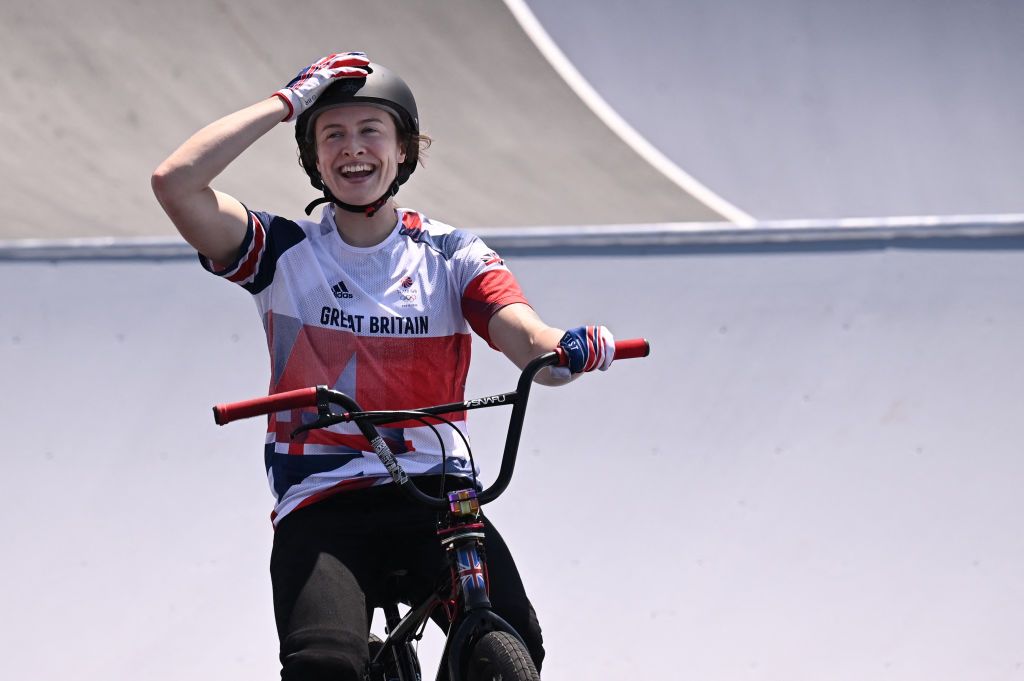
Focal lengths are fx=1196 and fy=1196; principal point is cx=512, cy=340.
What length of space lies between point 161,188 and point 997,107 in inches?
345

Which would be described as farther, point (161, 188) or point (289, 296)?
point (289, 296)

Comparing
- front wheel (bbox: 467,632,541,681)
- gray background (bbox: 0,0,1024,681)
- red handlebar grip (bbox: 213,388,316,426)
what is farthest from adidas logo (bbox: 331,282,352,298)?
gray background (bbox: 0,0,1024,681)

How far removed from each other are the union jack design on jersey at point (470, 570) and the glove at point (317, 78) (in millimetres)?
941

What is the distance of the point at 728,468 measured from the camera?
4289 mm

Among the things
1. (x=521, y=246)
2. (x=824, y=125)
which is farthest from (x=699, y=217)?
(x=521, y=246)

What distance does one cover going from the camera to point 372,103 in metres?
2.53

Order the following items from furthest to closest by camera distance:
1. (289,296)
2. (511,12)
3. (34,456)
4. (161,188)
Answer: (511,12) < (34,456) < (289,296) < (161,188)

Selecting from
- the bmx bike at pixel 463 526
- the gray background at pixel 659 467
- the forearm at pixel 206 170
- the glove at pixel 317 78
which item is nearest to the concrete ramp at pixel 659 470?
→ the gray background at pixel 659 467

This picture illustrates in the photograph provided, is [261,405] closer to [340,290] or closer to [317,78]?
[340,290]

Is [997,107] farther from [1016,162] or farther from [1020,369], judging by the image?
[1020,369]

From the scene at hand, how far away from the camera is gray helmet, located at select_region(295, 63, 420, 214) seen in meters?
→ 2.51

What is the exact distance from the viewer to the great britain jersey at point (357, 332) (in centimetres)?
250

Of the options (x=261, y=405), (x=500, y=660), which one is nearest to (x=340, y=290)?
(x=261, y=405)

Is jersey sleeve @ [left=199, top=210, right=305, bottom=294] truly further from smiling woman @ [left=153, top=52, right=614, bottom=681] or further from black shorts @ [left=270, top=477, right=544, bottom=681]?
black shorts @ [left=270, top=477, right=544, bottom=681]
